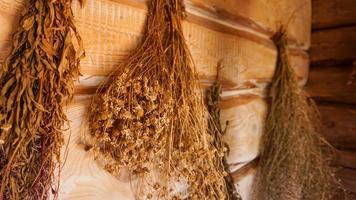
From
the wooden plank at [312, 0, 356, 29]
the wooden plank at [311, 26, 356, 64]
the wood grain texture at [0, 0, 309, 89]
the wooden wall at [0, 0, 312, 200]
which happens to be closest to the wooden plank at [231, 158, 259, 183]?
the wooden wall at [0, 0, 312, 200]

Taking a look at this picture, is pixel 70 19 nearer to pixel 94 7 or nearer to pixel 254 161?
pixel 94 7

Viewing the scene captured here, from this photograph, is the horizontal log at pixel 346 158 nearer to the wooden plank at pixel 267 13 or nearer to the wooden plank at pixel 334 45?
the wooden plank at pixel 334 45

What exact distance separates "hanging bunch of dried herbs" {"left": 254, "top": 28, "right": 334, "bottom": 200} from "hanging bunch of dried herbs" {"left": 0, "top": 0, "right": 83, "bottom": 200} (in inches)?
34.9

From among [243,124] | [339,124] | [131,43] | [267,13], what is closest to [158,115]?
[131,43]

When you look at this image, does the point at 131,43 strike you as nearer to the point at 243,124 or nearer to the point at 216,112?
the point at 216,112

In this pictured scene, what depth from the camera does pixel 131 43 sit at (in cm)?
63

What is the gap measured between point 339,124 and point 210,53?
834 millimetres

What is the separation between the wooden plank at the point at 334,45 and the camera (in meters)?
1.26

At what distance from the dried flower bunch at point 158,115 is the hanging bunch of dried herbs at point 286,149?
510mm

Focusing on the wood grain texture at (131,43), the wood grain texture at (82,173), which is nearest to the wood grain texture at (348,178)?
the wood grain texture at (131,43)

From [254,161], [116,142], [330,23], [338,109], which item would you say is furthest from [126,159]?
[330,23]

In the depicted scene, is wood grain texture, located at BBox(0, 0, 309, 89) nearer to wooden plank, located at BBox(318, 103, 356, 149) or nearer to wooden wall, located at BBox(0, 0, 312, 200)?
wooden wall, located at BBox(0, 0, 312, 200)

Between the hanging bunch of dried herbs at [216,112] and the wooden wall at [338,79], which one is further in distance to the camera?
the wooden wall at [338,79]

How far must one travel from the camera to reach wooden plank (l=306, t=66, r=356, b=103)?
4.14 ft
